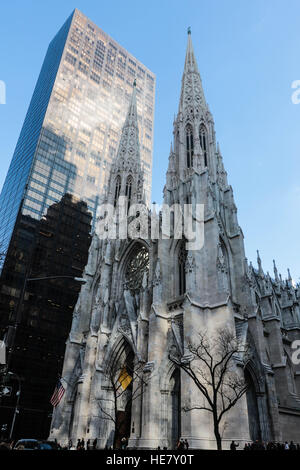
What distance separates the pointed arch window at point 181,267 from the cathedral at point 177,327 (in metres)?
0.10

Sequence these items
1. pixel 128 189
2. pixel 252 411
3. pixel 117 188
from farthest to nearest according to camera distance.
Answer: pixel 117 188, pixel 128 189, pixel 252 411

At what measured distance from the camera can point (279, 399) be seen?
1065 inches

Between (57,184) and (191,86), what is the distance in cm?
2773

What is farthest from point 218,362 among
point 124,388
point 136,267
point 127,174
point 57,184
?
point 57,184

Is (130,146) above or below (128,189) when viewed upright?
above

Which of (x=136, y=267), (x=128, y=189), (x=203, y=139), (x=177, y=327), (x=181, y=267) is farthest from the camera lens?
(x=128, y=189)

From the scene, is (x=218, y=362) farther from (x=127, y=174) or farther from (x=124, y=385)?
(x=127, y=174)

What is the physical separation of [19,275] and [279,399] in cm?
3852

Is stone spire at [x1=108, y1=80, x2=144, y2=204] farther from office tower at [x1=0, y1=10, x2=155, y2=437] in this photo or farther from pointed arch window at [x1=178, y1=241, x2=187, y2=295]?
pointed arch window at [x1=178, y1=241, x2=187, y2=295]

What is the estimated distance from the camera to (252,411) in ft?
81.1

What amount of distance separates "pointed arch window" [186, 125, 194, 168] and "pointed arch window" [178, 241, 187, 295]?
457 inches
